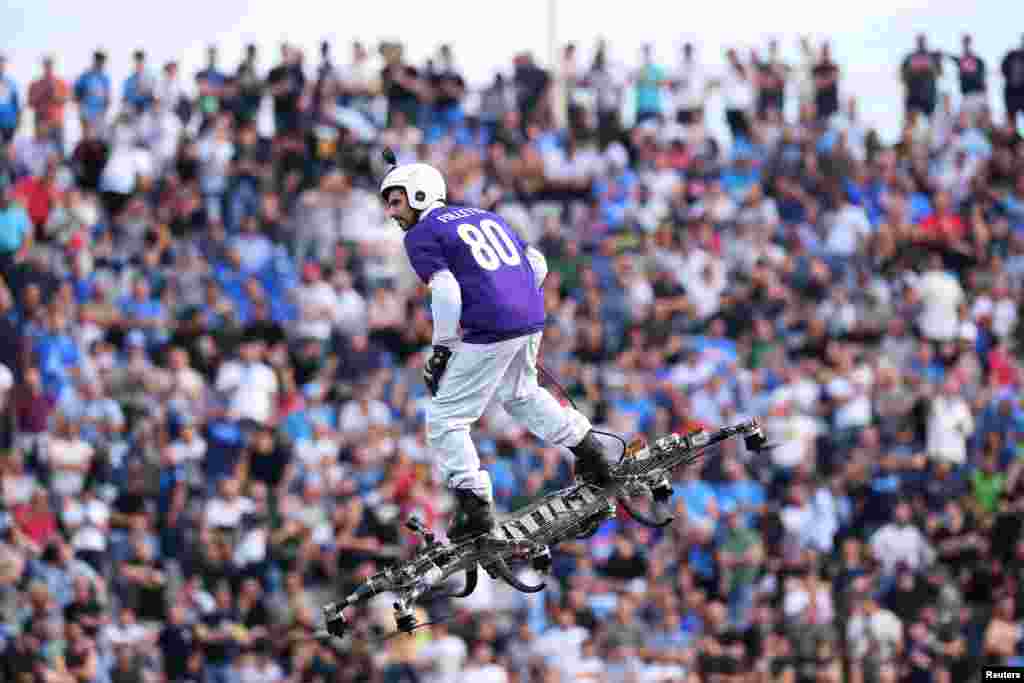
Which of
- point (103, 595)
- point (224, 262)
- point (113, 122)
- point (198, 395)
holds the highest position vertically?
point (113, 122)

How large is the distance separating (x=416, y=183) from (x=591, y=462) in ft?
8.73

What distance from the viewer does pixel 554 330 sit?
26703mm

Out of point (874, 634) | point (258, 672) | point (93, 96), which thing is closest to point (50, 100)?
point (93, 96)

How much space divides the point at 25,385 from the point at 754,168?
11.3 m

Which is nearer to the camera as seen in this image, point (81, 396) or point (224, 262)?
point (81, 396)

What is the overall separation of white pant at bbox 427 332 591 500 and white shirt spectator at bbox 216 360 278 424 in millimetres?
10692

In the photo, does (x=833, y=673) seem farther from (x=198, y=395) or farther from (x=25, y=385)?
(x=25, y=385)

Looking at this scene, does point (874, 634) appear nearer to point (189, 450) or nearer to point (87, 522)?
point (189, 450)

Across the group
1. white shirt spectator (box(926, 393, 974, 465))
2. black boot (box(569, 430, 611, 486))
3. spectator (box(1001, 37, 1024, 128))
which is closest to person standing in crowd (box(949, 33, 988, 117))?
spectator (box(1001, 37, 1024, 128))

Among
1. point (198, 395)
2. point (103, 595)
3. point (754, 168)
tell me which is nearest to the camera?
point (103, 595)

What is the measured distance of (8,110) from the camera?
2798cm

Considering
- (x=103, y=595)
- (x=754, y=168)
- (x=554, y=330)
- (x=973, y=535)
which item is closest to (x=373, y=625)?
(x=103, y=595)

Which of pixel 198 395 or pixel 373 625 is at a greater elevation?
pixel 198 395

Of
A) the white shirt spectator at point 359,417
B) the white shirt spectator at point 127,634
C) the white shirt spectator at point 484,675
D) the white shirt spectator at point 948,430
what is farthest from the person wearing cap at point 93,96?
the white shirt spectator at point 948,430
